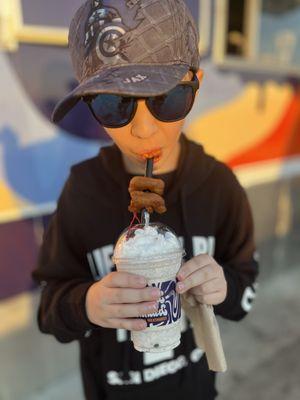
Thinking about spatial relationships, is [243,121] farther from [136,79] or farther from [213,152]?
[136,79]

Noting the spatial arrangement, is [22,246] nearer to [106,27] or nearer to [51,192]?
[51,192]

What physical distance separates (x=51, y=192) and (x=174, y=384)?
55.6 inches

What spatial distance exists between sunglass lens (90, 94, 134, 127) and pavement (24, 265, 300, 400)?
2156 millimetres

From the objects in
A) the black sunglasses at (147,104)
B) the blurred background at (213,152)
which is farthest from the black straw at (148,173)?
the blurred background at (213,152)

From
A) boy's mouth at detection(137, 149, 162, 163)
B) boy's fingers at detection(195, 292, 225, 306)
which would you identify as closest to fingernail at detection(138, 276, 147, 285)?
boy's fingers at detection(195, 292, 225, 306)

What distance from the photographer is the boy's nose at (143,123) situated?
39.9 inches

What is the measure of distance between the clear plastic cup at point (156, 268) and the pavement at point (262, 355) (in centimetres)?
182

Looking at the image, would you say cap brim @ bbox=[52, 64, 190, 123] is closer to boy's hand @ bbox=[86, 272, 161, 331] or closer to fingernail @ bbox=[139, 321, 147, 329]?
Result: boy's hand @ bbox=[86, 272, 161, 331]

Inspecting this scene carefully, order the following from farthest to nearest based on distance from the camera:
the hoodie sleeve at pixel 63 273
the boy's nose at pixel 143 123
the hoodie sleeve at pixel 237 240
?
the hoodie sleeve at pixel 237 240
the hoodie sleeve at pixel 63 273
the boy's nose at pixel 143 123

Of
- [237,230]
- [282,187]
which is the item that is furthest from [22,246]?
→ [282,187]

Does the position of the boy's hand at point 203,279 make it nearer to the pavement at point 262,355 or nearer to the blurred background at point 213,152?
the blurred background at point 213,152

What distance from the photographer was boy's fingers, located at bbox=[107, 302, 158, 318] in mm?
974

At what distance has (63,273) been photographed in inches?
50.4

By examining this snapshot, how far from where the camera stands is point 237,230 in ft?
4.53
